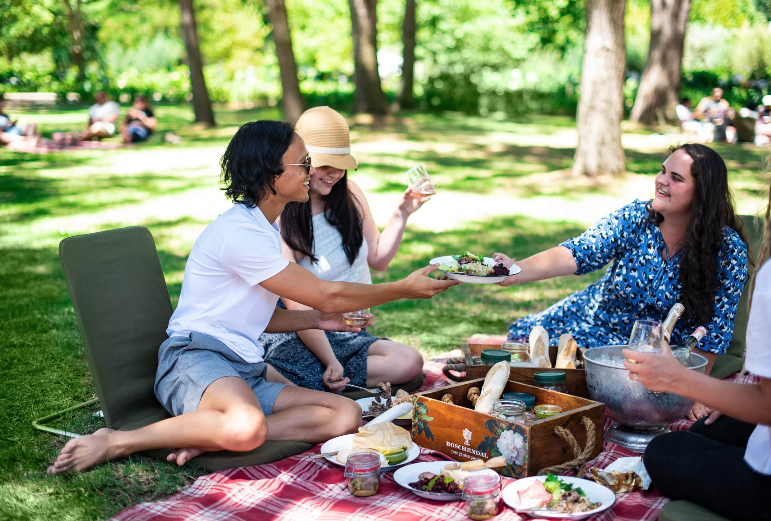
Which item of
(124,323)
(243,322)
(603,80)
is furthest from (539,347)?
(603,80)

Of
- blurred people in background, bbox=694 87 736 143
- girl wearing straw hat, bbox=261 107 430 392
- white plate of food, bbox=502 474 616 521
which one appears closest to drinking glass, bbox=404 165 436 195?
girl wearing straw hat, bbox=261 107 430 392

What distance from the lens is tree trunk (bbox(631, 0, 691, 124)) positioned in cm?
1980

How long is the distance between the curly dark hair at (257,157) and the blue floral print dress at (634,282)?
1.81m

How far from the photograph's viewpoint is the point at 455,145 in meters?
18.5

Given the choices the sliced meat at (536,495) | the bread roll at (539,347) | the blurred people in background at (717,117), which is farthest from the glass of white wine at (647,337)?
the blurred people in background at (717,117)

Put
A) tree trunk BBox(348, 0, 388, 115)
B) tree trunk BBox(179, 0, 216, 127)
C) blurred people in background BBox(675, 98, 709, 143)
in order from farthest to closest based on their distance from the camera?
1. tree trunk BBox(179, 0, 216, 127)
2. tree trunk BBox(348, 0, 388, 115)
3. blurred people in background BBox(675, 98, 709, 143)

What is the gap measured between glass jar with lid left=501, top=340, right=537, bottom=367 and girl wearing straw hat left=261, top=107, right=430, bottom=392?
0.60m

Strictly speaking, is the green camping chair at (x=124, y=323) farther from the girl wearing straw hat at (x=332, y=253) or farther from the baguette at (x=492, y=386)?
the baguette at (x=492, y=386)

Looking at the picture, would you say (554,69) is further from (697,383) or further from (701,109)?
(697,383)

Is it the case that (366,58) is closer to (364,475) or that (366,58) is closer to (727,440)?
(364,475)

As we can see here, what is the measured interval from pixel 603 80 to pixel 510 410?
959 cm

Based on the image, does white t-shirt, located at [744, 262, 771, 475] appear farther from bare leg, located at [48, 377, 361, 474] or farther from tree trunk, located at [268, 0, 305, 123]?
tree trunk, located at [268, 0, 305, 123]

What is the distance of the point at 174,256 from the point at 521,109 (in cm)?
2436

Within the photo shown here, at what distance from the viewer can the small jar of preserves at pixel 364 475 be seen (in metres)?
2.99
